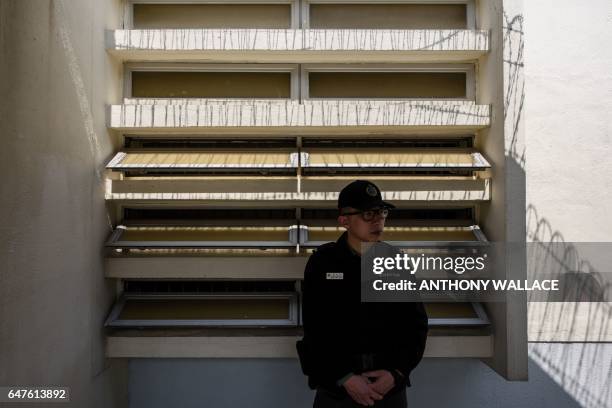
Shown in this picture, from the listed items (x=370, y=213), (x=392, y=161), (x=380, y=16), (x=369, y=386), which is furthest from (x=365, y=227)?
(x=380, y=16)

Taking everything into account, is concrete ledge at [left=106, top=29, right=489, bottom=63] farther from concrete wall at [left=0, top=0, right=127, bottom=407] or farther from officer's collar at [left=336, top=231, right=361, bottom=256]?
officer's collar at [left=336, top=231, right=361, bottom=256]

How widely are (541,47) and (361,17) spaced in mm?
1136

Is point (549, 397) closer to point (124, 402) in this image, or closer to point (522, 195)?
point (522, 195)

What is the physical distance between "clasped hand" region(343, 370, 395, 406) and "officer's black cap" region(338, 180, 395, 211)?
69cm

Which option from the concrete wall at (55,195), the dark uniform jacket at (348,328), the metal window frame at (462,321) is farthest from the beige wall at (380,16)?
the metal window frame at (462,321)

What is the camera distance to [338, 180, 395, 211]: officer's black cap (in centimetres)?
199

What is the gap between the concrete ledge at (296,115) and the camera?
2605 mm

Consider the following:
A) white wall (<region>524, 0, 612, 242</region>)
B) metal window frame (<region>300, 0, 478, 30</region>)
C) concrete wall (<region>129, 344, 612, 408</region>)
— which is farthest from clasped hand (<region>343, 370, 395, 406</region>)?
metal window frame (<region>300, 0, 478, 30</region>)

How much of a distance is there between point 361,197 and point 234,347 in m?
1.16

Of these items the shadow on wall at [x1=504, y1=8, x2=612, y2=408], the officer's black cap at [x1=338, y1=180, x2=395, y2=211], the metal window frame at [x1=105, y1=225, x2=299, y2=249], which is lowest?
the shadow on wall at [x1=504, y1=8, x2=612, y2=408]

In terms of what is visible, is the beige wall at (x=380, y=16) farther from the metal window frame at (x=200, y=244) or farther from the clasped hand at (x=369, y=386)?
the clasped hand at (x=369, y=386)

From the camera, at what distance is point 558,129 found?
2867 millimetres

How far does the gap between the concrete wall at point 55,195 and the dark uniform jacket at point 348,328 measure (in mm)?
1109

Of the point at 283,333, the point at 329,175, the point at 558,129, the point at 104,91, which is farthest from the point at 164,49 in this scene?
the point at 558,129
